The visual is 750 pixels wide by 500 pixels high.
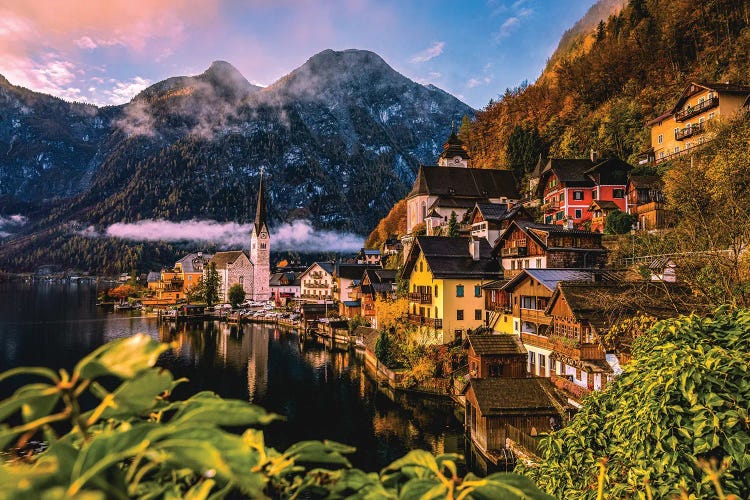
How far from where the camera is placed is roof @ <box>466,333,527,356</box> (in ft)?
89.2

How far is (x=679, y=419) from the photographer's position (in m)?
4.38

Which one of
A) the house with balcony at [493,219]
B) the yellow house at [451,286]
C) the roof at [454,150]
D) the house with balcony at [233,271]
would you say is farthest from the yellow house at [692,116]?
the house with balcony at [233,271]

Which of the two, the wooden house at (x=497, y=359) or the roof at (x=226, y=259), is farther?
the roof at (x=226, y=259)

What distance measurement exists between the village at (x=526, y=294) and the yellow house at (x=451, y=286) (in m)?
0.10

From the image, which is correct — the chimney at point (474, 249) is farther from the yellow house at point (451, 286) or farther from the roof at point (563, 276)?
the roof at point (563, 276)

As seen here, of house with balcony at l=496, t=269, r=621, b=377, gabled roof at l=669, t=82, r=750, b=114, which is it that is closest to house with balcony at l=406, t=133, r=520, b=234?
gabled roof at l=669, t=82, r=750, b=114

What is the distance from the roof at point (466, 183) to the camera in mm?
67438

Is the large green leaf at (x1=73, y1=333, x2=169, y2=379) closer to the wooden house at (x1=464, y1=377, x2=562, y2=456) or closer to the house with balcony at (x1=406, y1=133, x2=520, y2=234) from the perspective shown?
the wooden house at (x1=464, y1=377, x2=562, y2=456)

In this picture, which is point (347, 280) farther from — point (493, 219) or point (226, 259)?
→ point (226, 259)

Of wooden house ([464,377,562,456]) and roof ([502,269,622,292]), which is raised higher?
roof ([502,269,622,292])

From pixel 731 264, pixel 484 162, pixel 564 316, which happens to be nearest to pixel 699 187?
pixel 731 264

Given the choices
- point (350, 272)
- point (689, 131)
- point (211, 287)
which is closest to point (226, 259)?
point (211, 287)

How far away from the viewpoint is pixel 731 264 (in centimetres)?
1464

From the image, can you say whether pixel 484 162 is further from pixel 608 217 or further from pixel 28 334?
pixel 28 334
